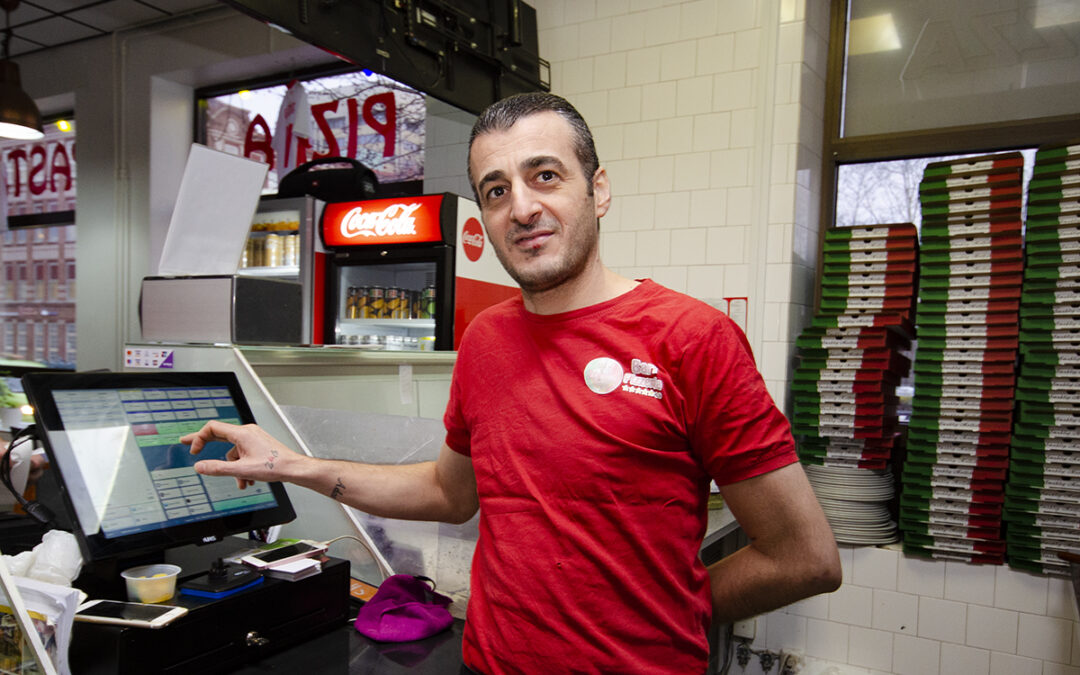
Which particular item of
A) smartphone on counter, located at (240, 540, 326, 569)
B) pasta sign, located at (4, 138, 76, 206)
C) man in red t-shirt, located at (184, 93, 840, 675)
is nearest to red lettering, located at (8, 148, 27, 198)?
pasta sign, located at (4, 138, 76, 206)

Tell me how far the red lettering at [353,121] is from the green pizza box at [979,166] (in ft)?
12.1

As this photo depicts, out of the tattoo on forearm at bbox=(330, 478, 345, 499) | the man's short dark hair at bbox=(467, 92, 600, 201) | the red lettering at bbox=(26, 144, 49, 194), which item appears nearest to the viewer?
the man's short dark hair at bbox=(467, 92, 600, 201)

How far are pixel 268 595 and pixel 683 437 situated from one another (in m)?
0.83

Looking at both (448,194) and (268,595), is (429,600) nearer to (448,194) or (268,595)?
(268,595)

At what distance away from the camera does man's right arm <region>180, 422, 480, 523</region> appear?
1.38 metres

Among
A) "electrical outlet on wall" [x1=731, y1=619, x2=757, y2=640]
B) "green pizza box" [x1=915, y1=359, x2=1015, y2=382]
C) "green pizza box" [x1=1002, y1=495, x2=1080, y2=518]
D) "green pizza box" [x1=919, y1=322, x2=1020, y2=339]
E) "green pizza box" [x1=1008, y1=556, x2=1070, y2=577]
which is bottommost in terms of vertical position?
"electrical outlet on wall" [x1=731, y1=619, x2=757, y2=640]

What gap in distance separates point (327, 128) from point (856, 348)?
390cm

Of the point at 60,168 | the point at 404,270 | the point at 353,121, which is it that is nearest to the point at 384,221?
the point at 404,270

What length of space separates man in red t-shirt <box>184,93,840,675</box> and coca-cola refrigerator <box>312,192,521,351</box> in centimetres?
260

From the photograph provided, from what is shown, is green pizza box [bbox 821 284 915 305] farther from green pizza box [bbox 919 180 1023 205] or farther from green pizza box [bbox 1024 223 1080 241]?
green pizza box [bbox 1024 223 1080 241]

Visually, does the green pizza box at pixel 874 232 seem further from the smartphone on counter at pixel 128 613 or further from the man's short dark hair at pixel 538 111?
the smartphone on counter at pixel 128 613

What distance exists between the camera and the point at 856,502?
11.8 feet

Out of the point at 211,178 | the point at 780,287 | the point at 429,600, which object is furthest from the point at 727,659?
the point at 211,178

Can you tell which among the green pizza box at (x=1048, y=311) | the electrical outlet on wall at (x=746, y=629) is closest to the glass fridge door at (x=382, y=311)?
the electrical outlet on wall at (x=746, y=629)
